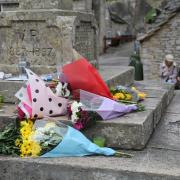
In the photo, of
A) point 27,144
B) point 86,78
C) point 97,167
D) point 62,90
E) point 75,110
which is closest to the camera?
point 97,167

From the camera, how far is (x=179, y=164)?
4.14m

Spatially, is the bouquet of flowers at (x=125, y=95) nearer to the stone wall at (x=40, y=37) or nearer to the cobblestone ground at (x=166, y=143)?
the cobblestone ground at (x=166, y=143)

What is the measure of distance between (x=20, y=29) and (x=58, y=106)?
181cm

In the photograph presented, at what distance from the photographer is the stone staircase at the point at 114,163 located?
4.00m

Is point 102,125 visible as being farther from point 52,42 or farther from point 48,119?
point 52,42

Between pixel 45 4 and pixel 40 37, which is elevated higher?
pixel 45 4

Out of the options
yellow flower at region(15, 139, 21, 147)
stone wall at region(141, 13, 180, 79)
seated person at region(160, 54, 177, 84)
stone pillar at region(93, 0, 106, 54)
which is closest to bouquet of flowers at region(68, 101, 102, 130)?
yellow flower at region(15, 139, 21, 147)

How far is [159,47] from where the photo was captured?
1736cm

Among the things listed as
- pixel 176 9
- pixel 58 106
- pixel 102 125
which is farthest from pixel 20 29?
pixel 176 9

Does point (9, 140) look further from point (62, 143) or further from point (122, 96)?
point (122, 96)

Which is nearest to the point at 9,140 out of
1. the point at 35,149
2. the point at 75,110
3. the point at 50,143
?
the point at 35,149

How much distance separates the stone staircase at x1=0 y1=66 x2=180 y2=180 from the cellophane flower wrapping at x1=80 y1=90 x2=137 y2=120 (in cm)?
10

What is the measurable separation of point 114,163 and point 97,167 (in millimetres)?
192

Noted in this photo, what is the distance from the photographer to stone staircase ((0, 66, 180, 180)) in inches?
157
